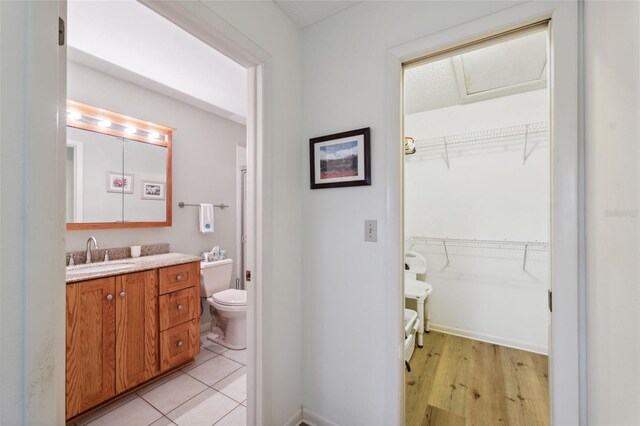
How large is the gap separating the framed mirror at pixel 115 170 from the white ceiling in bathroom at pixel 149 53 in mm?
385

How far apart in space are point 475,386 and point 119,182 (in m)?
3.37

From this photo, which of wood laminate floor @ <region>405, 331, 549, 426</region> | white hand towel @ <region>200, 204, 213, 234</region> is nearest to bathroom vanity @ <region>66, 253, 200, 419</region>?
white hand towel @ <region>200, 204, 213, 234</region>

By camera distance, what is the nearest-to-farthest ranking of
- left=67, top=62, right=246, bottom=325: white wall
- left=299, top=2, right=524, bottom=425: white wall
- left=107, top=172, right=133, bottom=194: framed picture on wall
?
left=299, top=2, right=524, bottom=425: white wall, left=67, top=62, right=246, bottom=325: white wall, left=107, top=172, right=133, bottom=194: framed picture on wall

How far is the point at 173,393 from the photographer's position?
6.27ft

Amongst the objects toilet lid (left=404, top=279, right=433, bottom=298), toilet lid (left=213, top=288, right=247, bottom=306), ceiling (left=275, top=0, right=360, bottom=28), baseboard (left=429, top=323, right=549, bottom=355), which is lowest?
baseboard (left=429, top=323, right=549, bottom=355)

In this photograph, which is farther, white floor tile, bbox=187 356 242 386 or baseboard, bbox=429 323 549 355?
baseboard, bbox=429 323 549 355

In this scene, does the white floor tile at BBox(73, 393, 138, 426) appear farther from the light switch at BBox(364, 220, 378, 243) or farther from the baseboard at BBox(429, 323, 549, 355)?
the baseboard at BBox(429, 323, 549, 355)

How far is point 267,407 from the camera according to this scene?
138cm

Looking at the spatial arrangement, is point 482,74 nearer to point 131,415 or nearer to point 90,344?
point 90,344

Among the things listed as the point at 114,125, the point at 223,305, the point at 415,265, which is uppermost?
the point at 114,125

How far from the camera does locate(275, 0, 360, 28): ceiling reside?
1465 millimetres

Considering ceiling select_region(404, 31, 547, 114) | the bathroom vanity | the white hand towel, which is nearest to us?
the bathroom vanity

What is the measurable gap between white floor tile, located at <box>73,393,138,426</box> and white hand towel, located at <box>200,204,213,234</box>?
1.50 metres

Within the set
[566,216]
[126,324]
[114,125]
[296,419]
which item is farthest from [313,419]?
[114,125]
